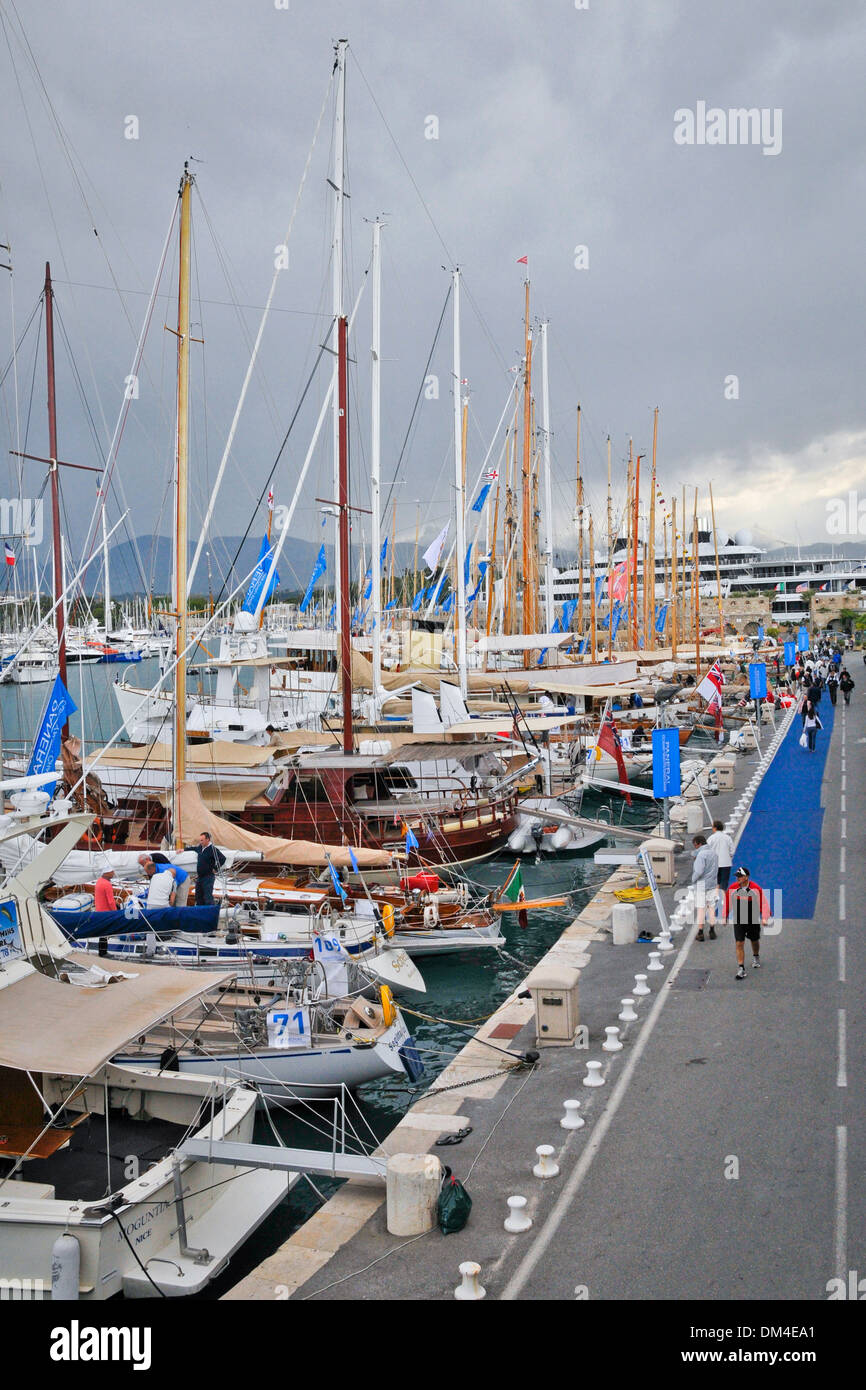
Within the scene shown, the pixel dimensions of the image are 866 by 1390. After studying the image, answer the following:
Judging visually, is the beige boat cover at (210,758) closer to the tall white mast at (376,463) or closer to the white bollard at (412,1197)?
the tall white mast at (376,463)

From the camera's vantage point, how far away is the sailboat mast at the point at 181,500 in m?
18.1

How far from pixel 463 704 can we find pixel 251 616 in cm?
906

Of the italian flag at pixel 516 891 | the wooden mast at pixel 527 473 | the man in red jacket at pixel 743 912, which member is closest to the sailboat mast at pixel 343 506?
the italian flag at pixel 516 891

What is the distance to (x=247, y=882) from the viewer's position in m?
18.6

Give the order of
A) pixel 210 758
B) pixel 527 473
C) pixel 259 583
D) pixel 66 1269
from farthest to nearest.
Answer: pixel 527 473 → pixel 259 583 → pixel 210 758 → pixel 66 1269

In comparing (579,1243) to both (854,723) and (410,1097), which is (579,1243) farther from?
(854,723)

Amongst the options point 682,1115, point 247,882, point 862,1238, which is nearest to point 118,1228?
point 682,1115

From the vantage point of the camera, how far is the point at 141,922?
1548 centimetres

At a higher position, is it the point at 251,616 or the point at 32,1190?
the point at 251,616

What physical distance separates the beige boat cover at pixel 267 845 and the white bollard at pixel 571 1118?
Answer: 9.29m

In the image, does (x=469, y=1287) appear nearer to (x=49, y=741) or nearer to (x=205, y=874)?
(x=205, y=874)

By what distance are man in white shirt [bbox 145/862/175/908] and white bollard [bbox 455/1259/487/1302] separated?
10.2 metres

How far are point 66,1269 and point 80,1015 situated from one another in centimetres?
254

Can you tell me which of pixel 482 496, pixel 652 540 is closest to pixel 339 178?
pixel 482 496
